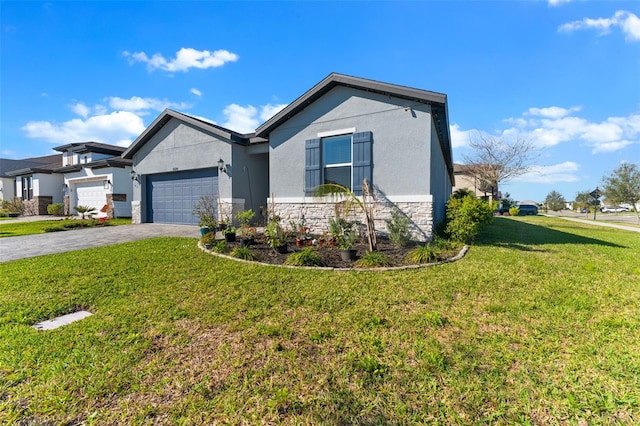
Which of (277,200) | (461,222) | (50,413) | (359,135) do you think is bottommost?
(50,413)

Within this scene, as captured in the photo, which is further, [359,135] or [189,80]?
[189,80]

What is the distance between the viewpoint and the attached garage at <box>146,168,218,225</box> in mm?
13367

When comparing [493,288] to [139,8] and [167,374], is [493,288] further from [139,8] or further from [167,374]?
[139,8]

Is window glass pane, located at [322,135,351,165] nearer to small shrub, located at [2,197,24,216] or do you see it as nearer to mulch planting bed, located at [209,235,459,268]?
mulch planting bed, located at [209,235,459,268]

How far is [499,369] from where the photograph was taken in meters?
2.67

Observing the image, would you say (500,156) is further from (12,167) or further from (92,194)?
(12,167)

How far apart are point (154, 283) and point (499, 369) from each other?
5523 mm

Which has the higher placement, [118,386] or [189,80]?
[189,80]

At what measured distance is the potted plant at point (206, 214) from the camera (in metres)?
10.4

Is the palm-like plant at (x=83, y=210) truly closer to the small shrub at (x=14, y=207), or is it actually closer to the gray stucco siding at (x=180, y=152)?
the gray stucco siding at (x=180, y=152)

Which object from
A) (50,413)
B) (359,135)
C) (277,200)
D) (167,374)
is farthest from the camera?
(277,200)

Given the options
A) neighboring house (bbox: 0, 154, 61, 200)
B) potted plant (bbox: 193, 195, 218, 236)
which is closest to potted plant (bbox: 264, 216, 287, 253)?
potted plant (bbox: 193, 195, 218, 236)

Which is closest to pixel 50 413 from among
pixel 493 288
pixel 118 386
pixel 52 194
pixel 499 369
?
pixel 118 386

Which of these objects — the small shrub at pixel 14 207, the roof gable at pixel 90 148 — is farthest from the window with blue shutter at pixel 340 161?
the small shrub at pixel 14 207
